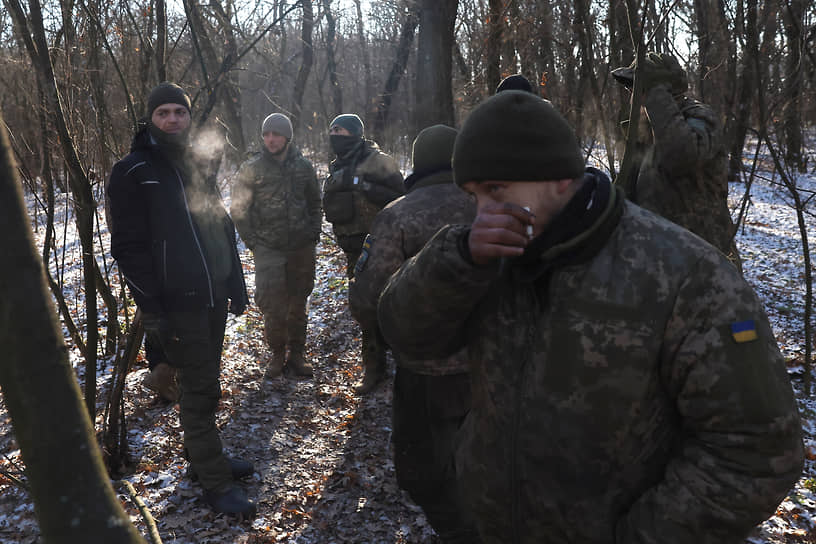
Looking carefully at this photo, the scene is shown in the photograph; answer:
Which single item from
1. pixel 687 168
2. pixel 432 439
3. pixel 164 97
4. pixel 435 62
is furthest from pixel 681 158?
pixel 435 62

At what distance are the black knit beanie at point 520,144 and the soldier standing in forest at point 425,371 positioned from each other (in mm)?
1500

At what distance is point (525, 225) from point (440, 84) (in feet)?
19.9

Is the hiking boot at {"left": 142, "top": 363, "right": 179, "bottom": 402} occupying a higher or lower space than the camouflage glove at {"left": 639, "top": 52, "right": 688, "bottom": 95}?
lower

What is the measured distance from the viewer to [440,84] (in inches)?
277

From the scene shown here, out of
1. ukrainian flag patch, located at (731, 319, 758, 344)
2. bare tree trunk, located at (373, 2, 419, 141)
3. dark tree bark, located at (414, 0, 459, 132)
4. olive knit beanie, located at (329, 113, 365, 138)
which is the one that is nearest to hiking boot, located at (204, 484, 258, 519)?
ukrainian flag patch, located at (731, 319, 758, 344)

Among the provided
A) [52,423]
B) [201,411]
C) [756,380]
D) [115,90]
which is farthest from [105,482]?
[115,90]

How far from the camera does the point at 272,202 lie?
601cm

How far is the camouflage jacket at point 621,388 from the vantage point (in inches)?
51.4

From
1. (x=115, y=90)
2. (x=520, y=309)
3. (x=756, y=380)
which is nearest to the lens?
(x=756, y=380)

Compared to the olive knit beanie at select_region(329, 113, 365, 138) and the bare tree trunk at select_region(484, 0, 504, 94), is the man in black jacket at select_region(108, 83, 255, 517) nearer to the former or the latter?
the olive knit beanie at select_region(329, 113, 365, 138)

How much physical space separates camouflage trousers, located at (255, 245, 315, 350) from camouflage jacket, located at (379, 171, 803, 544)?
4.60 metres

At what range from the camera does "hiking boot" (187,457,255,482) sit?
4.14 meters

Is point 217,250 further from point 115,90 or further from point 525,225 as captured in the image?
point 115,90

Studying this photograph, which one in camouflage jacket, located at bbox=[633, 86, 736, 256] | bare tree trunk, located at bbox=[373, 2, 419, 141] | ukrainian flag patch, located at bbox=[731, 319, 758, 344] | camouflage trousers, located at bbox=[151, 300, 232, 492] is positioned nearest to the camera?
ukrainian flag patch, located at bbox=[731, 319, 758, 344]
